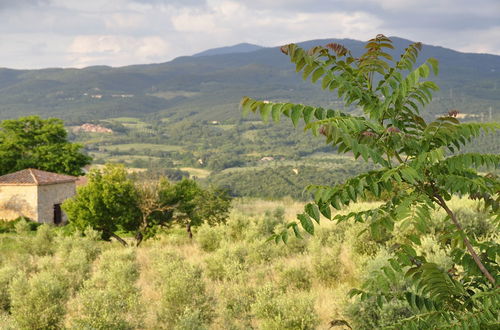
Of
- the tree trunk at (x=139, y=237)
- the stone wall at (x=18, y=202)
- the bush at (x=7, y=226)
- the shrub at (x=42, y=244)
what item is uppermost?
the shrub at (x=42, y=244)

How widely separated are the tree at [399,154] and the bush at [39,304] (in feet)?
28.5

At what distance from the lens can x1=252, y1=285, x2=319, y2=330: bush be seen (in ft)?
29.6

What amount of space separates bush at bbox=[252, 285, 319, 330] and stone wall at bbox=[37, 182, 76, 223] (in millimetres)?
33428

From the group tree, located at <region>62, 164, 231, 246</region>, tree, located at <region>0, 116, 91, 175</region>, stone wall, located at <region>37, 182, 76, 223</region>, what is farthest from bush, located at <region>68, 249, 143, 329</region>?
tree, located at <region>0, 116, 91, 175</region>

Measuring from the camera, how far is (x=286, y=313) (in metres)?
9.14

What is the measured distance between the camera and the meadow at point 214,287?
31.1 feet

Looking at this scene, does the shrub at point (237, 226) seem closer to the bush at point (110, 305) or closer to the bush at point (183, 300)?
the bush at point (110, 305)

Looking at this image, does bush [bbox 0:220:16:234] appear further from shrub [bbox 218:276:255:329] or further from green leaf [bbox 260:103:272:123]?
green leaf [bbox 260:103:272:123]

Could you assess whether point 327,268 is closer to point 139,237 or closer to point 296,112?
point 296,112

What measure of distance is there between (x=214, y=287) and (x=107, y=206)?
13518mm

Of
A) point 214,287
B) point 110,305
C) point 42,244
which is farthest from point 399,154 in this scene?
point 42,244

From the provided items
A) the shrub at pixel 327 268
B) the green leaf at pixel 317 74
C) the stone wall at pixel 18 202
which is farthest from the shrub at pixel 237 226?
the stone wall at pixel 18 202

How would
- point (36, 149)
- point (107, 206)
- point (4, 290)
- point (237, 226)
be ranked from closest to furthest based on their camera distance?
point (4, 290) → point (237, 226) → point (107, 206) → point (36, 149)

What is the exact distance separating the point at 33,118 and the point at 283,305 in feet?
149
